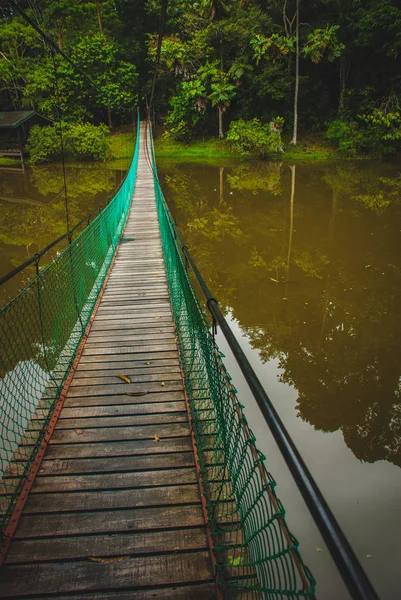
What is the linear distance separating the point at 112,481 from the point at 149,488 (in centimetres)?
20

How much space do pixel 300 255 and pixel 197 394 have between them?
5734 millimetres

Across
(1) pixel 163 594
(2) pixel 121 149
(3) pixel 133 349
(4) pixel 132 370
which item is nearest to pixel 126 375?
(4) pixel 132 370

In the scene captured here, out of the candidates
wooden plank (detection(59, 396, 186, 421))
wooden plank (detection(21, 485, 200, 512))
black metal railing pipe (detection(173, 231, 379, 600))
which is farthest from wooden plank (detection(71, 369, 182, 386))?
black metal railing pipe (detection(173, 231, 379, 600))

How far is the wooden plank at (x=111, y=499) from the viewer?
1.88 metres

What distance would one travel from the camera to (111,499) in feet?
6.32

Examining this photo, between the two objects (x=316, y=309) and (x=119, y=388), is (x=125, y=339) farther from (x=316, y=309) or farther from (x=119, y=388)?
(x=316, y=309)

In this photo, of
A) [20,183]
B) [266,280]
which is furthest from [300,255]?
[20,183]

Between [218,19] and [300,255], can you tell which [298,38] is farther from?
[300,255]

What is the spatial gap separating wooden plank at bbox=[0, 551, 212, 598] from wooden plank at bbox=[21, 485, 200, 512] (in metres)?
0.28

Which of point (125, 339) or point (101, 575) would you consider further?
point (125, 339)

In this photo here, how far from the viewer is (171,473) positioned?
210cm

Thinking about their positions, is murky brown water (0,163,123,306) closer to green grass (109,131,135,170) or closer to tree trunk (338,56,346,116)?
green grass (109,131,135,170)

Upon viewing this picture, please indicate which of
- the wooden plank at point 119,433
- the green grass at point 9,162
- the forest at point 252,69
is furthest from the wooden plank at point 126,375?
the green grass at point 9,162

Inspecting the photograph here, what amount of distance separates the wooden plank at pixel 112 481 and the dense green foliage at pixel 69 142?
19379 millimetres
